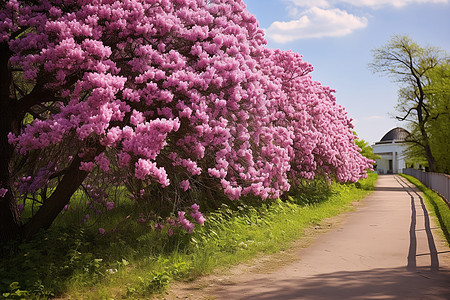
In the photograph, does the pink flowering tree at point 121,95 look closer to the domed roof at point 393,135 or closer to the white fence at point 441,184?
the white fence at point 441,184

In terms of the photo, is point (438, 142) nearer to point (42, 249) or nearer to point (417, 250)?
point (417, 250)

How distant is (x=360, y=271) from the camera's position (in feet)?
25.9

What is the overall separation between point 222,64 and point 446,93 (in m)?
35.3

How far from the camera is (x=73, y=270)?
7391 mm

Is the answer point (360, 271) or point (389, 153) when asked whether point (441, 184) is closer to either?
point (360, 271)

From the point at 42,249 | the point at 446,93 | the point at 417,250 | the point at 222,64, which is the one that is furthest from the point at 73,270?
the point at 446,93

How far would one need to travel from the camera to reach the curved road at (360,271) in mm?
6531

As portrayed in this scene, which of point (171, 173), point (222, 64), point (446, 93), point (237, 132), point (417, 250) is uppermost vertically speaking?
point (446, 93)

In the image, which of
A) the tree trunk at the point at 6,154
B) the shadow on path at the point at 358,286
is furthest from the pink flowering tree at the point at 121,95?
the shadow on path at the point at 358,286

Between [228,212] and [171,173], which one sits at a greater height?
[171,173]

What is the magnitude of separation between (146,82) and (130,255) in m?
3.12

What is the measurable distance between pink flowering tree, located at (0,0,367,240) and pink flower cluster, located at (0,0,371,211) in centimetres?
2

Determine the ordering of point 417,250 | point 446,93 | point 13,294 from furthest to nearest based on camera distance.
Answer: point 446,93 < point 417,250 < point 13,294

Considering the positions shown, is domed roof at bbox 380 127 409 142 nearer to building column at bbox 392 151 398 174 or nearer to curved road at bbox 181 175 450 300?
building column at bbox 392 151 398 174
